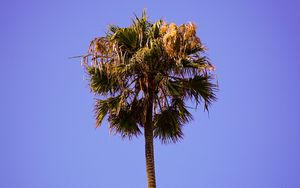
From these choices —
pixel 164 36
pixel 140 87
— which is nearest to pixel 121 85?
pixel 140 87

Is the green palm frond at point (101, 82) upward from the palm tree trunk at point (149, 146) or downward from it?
upward

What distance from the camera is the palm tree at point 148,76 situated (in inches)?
789

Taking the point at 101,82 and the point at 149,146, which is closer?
the point at 149,146

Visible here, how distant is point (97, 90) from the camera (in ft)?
67.8

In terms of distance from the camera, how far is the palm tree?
20.0 m

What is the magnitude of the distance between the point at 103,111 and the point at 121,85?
0.96 meters

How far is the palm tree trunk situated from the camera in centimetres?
1909

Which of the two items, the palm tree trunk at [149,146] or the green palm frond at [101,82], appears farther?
the green palm frond at [101,82]

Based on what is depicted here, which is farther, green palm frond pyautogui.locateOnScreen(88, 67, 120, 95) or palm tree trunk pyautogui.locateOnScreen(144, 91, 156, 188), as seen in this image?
green palm frond pyautogui.locateOnScreen(88, 67, 120, 95)

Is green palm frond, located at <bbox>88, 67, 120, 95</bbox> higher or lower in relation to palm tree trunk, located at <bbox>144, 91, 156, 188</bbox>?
higher

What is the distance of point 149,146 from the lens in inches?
771

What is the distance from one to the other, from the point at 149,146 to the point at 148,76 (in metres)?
2.06

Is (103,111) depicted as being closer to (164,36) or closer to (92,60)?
(92,60)

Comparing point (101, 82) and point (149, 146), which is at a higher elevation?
point (101, 82)
